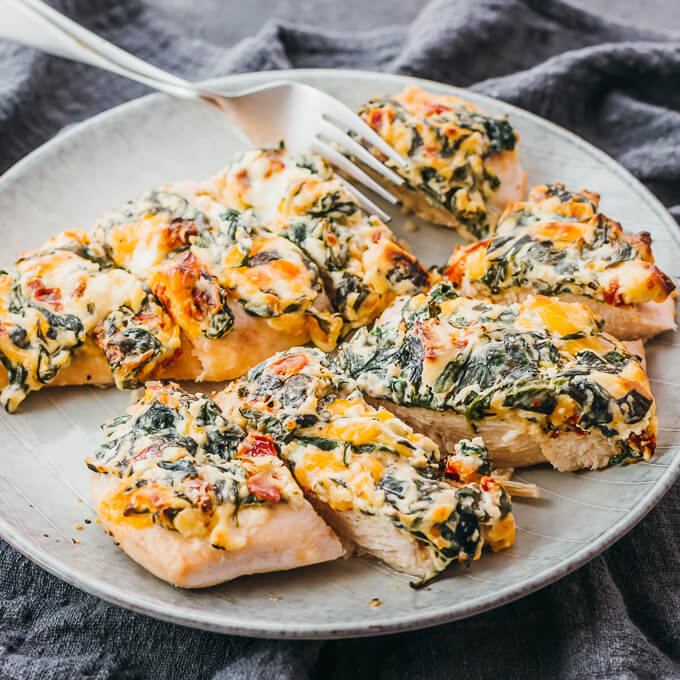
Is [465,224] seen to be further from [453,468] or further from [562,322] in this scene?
[453,468]

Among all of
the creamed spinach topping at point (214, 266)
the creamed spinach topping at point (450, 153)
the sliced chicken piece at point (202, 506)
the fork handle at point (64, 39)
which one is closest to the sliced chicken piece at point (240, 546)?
the sliced chicken piece at point (202, 506)

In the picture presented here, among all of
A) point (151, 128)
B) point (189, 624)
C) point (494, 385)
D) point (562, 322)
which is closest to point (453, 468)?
point (494, 385)

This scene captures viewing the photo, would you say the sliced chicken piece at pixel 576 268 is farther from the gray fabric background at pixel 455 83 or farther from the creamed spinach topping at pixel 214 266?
the gray fabric background at pixel 455 83

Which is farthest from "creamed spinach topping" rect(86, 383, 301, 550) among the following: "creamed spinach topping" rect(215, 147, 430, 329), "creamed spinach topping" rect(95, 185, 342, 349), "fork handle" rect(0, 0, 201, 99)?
"fork handle" rect(0, 0, 201, 99)

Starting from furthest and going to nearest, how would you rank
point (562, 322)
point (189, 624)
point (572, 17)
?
point (572, 17) < point (562, 322) < point (189, 624)

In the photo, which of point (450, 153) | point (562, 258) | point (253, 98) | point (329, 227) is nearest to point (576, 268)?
point (562, 258)

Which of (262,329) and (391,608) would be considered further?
(262,329)

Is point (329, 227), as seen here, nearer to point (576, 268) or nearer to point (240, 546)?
point (576, 268)

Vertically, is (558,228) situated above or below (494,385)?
above
